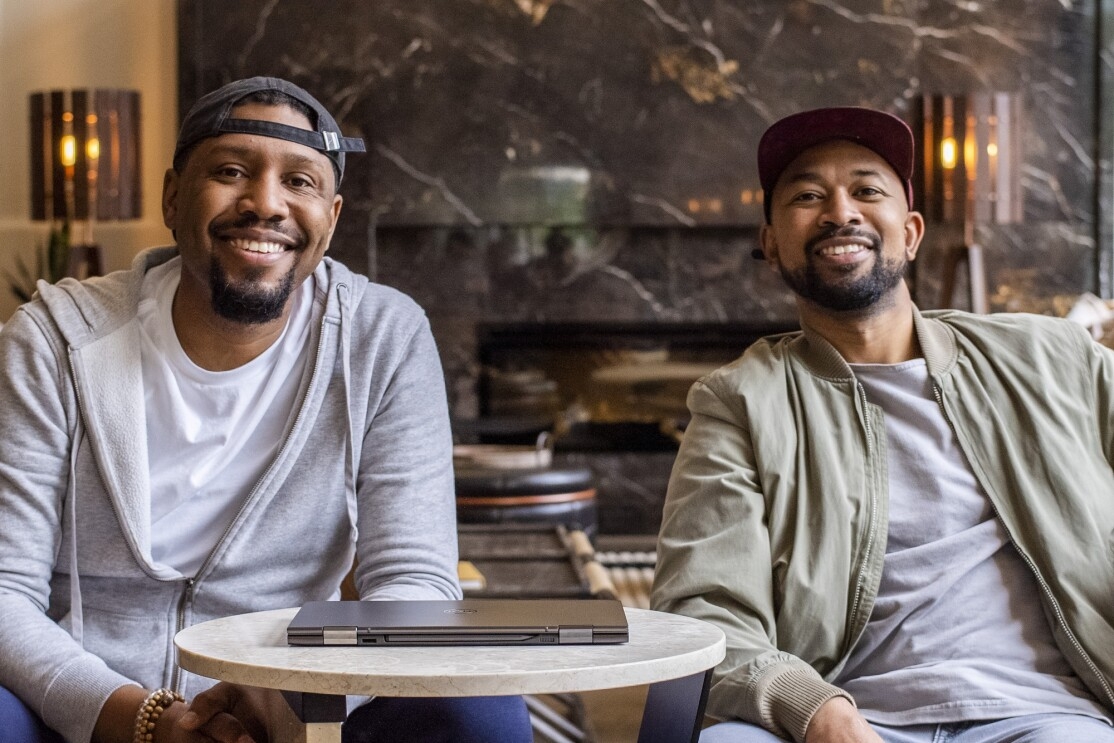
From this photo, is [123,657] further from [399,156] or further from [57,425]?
[399,156]

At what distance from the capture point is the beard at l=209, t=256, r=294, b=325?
5.42 feet

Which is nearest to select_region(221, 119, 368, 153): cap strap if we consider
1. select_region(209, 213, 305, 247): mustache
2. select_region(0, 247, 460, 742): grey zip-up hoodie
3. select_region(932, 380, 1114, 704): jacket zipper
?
select_region(209, 213, 305, 247): mustache

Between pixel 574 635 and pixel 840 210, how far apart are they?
82cm

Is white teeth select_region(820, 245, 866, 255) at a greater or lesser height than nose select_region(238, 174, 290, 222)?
lesser

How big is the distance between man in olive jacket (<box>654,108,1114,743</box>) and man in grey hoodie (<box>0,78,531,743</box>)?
1.25 ft

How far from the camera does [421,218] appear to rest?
5289 millimetres

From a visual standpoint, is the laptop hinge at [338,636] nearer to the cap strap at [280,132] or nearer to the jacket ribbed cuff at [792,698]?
the jacket ribbed cuff at [792,698]

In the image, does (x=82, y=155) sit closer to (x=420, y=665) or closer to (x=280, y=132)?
(x=280, y=132)

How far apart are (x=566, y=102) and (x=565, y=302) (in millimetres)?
820

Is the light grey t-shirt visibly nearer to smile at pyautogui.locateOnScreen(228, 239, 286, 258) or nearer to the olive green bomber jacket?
the olive green bomber jacket

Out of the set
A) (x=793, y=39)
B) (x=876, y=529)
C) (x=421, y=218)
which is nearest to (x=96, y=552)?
(x=876, y=529)

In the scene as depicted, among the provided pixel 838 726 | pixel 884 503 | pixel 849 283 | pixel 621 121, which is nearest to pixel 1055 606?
pixel 884 503

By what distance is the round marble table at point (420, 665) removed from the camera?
3.43 feet

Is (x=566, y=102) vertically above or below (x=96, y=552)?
above
